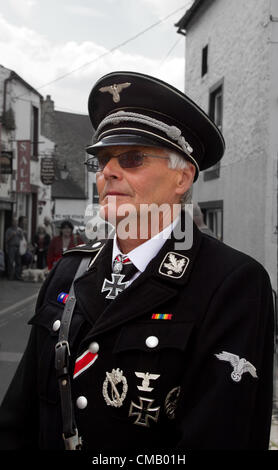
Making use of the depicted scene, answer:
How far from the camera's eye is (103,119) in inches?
74.5

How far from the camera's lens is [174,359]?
1509mm

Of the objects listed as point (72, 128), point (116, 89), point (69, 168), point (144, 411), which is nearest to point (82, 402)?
point (144, 411)

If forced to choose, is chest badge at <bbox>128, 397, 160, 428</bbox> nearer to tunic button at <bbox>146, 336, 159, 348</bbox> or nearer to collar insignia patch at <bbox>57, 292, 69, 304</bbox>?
tunic button at <bbox>146, 336, 159, 348</bbox>

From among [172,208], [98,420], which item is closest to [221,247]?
[172,208]

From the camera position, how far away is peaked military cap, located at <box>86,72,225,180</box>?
1685 millimetres

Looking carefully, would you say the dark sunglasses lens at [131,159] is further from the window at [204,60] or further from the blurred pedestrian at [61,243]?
the window at [204,60]

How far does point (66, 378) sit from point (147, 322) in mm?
307

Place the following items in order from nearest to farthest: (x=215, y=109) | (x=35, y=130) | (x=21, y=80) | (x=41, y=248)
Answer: (x=215, y=109)
(x=41, y=248)
(x=21, y=80)
(x=35, y=130)

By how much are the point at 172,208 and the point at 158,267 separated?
7.7 inches

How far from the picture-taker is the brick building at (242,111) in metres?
9.61

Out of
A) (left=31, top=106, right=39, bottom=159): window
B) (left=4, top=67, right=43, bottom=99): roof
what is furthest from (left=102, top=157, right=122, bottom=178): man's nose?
(left=31, top=106, right=39, bottom=159): window

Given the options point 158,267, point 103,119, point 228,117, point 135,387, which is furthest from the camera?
point 228,117

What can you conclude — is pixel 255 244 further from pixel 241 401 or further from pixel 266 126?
pixel 241 401

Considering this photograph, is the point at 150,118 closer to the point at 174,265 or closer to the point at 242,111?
the point at 174,265
